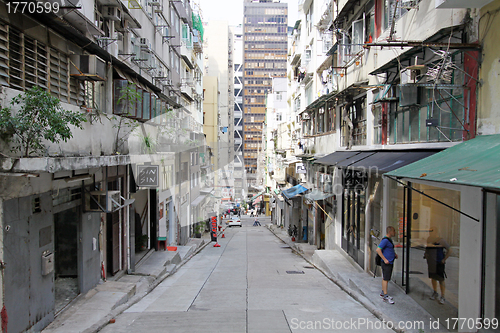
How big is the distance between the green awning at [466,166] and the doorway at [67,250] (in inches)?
295

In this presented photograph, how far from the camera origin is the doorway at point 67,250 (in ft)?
29.5

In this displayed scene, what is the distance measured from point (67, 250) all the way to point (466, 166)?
8882 mm

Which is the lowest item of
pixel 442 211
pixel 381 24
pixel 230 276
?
pixel 230 276

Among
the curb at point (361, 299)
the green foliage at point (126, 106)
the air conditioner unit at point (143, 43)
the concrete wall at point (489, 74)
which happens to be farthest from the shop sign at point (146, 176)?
the concrete wall at point (489, 74)

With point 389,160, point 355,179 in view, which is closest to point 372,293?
point 389,160

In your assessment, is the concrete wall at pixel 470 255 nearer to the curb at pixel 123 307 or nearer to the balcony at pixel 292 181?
the curb at pixel 123 307

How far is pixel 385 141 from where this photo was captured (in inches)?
447

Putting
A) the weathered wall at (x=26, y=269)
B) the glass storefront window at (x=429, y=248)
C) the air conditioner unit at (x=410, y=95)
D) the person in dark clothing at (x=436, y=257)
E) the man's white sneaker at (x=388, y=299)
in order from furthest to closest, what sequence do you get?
the air conditioner unit at (x=410, y=95) < the man's white sneaker at (x=388, y=299) < the person in dark clothing at (x=436, y=257) < the glass storefront window at (x=429, y=248) < the weathered wall at (x=26, y=269)

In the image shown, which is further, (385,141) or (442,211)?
(385,141)

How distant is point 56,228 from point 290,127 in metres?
28.4

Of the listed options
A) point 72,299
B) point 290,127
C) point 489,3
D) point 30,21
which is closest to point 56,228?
point 72,299

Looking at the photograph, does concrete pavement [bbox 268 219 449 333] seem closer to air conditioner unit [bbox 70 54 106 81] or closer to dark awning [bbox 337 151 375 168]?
dark awning [bbox 337 151 375 168]

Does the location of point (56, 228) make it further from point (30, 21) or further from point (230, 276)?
point (230, 276)

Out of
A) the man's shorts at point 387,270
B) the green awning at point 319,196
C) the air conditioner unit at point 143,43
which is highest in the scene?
the air conditioner unit at point 143,43
